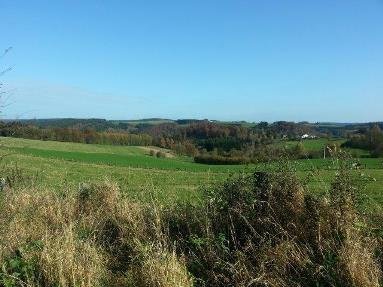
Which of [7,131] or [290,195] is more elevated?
[7,131]

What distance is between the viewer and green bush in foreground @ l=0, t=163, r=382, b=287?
5523 mm

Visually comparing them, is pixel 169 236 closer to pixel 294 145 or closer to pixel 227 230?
pixel 227 230

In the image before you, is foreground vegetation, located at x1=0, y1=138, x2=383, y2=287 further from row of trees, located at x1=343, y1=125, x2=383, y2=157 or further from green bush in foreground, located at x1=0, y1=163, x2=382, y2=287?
row of trees, located at x1=343, y1=125, x2=383, y2=157

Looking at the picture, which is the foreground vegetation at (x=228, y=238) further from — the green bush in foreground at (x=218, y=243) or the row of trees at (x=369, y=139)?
the row of trees at (x=369, y=139)

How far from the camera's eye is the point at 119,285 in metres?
5.93

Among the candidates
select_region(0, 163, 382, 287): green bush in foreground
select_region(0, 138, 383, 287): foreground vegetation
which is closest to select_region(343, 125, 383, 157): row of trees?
select_region(0, 138, 383, 287): foreground vegetation

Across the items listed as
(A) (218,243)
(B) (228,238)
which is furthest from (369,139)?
(A) (218,243)

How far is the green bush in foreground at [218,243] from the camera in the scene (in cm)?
552

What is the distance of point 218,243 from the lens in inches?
253

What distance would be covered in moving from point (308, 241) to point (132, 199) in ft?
13.7

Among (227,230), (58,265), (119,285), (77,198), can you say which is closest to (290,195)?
(227,230)

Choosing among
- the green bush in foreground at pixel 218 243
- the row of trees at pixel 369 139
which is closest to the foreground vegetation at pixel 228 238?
the green bush in foreground at pixel 218 243

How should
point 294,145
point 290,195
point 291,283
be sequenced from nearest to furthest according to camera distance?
point 291,283 < point 290,195 < point 294,145

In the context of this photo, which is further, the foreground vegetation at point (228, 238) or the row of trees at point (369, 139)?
the row of trees at point (369, 139)
